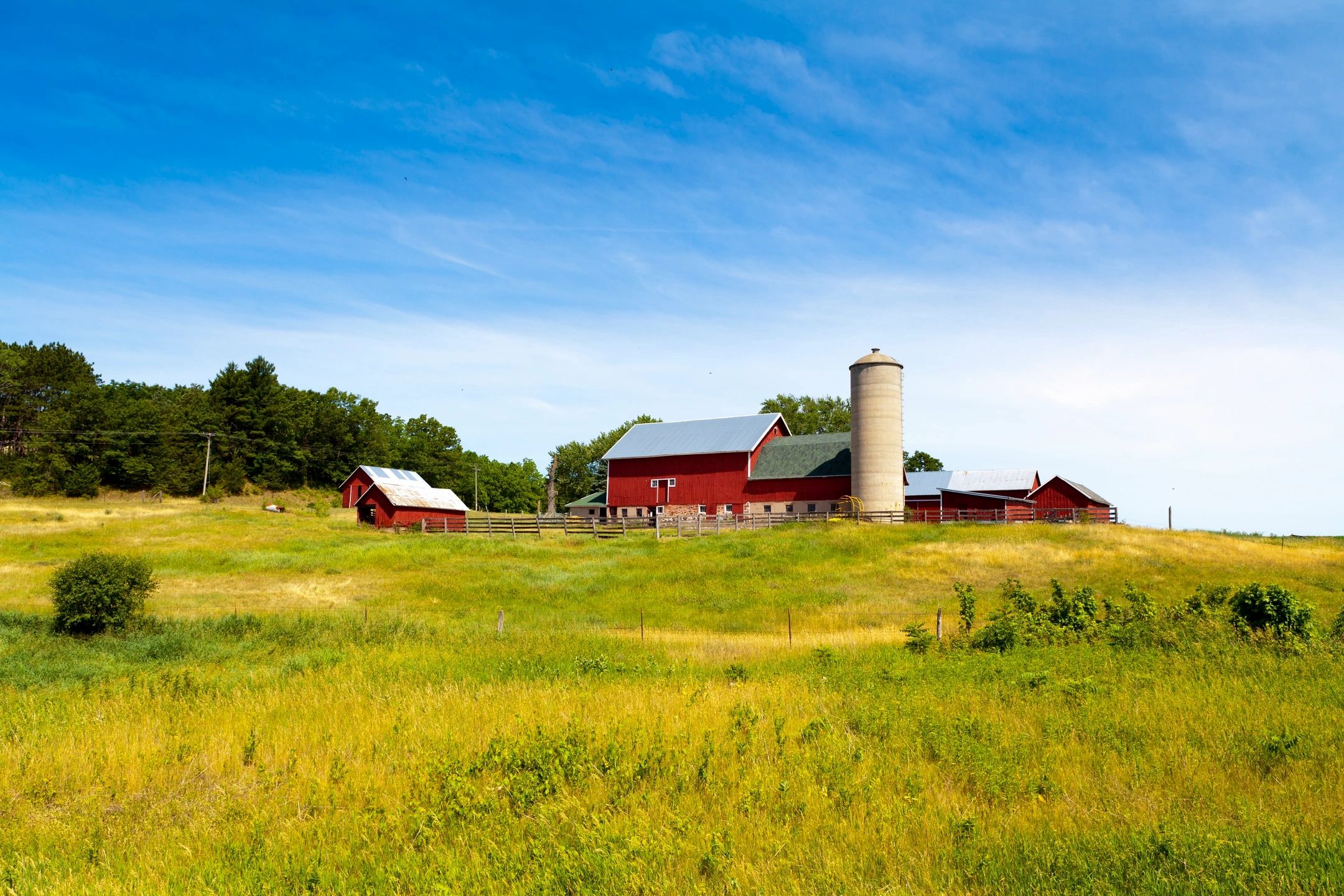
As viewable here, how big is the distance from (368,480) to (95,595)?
147ft

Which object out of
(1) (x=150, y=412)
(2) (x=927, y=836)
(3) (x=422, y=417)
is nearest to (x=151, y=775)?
(2) (x=927, y=836)

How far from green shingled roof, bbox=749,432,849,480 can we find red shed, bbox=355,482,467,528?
74.4 ft

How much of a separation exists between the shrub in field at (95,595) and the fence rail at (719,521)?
26631 mm

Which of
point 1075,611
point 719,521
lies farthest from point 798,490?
point 1075,611

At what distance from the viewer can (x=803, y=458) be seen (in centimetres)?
5778

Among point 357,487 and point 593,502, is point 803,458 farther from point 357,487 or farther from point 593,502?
point 357,487

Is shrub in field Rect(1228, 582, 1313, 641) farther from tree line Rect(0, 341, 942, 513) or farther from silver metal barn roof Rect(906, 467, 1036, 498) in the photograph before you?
tree line Rect(0, 341, 942, 513)

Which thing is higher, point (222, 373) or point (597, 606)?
point (222, 373)

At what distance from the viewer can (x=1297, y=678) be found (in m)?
12.9

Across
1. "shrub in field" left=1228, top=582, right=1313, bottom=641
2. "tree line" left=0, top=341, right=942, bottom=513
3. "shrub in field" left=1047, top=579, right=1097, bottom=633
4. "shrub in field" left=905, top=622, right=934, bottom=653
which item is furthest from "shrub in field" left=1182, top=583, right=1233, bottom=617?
"tree line" left=0, top=341, right=942, bottom=513

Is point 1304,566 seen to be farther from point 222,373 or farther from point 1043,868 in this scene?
point 222,373

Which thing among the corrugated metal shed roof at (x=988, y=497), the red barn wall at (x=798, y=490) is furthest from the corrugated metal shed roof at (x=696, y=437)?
the corrugated metal shed roof at (x=988, y=497)

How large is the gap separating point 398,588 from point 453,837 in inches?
1089

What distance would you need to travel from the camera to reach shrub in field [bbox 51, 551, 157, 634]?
21344 mm
